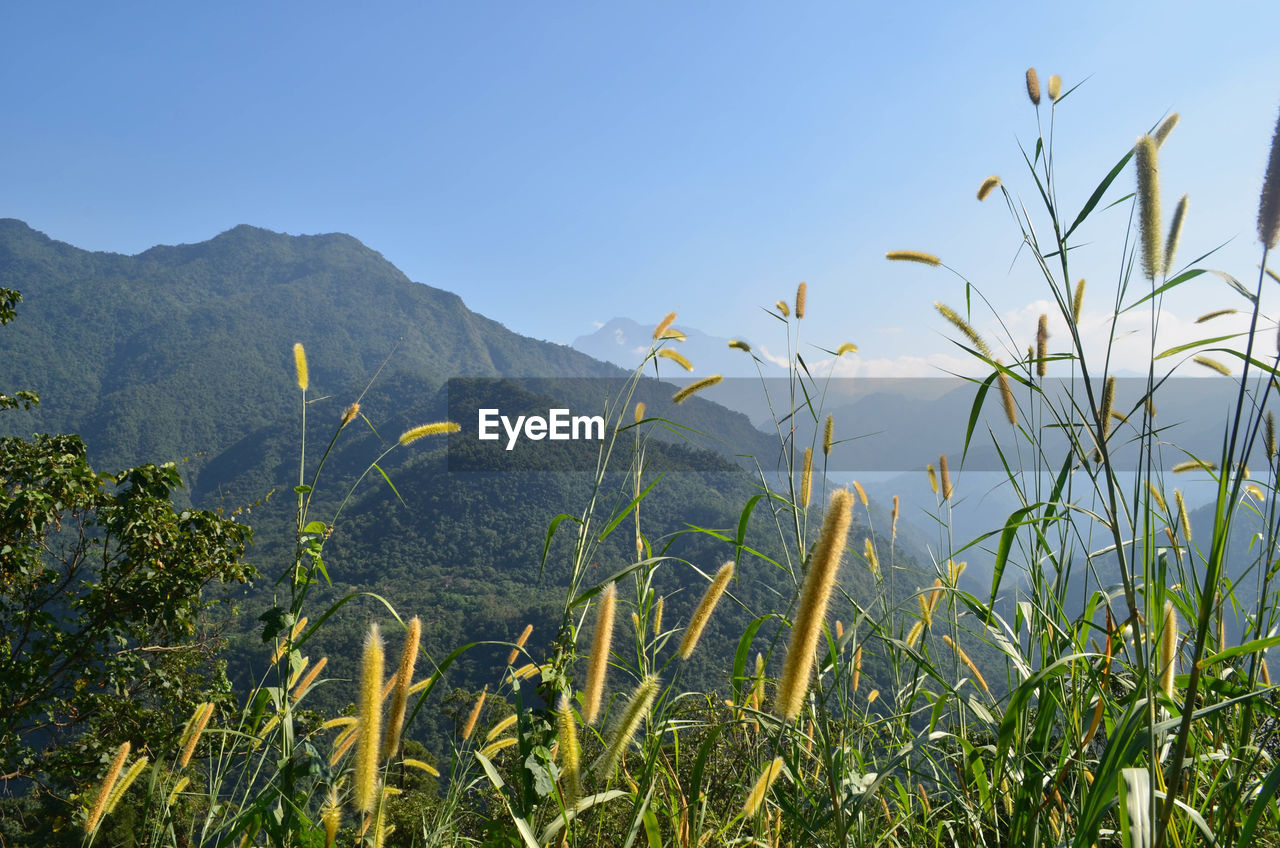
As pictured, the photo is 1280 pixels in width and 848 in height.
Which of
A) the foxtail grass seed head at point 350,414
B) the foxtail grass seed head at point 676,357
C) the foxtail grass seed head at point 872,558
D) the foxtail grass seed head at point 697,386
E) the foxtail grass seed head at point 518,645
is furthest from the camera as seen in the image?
the foxtail grass seed head at point 872,558

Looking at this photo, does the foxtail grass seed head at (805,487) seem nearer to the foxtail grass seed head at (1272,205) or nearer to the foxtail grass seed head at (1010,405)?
the foxtail grass seed head at (1010,405)

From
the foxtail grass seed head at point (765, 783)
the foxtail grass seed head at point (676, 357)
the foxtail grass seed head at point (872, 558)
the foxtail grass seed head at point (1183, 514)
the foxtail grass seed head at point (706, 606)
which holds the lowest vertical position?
the foxtail grass seed head at point (765, 783)

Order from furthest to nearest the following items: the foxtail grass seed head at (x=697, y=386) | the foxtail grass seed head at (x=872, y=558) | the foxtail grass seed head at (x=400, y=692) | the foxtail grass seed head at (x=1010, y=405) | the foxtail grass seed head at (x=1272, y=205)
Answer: the foxtail grass seed head at (x=872, y=558) < the foxtail grass seed head at (x=697, y=386) < the foxtail grass seed head at (x=1010, y=405) < the foxtail grass seed head at (x=400, y=692) < the foxtail grass seed head at (x=1272, y=205)

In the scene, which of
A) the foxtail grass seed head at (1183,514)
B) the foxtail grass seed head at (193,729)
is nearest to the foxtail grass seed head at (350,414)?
the foxtail grass seed head at (193,729)

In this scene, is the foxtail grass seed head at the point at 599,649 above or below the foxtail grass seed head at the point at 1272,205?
below

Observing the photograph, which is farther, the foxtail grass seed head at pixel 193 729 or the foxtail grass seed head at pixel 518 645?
the foxtail grass seed head at pixel 193 729

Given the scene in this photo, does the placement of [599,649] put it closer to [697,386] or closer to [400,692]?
[400,692]

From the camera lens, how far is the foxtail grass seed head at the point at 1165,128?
120 cm

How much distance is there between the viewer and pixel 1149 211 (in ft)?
3.30

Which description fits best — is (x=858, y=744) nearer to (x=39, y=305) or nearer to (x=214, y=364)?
(x=214, y=364)

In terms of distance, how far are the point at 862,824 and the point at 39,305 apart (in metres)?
124

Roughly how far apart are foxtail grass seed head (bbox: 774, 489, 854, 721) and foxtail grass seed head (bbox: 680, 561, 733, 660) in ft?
0.80

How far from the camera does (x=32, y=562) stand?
5191 millimetres

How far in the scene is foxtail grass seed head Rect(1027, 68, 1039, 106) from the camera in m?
1.30
